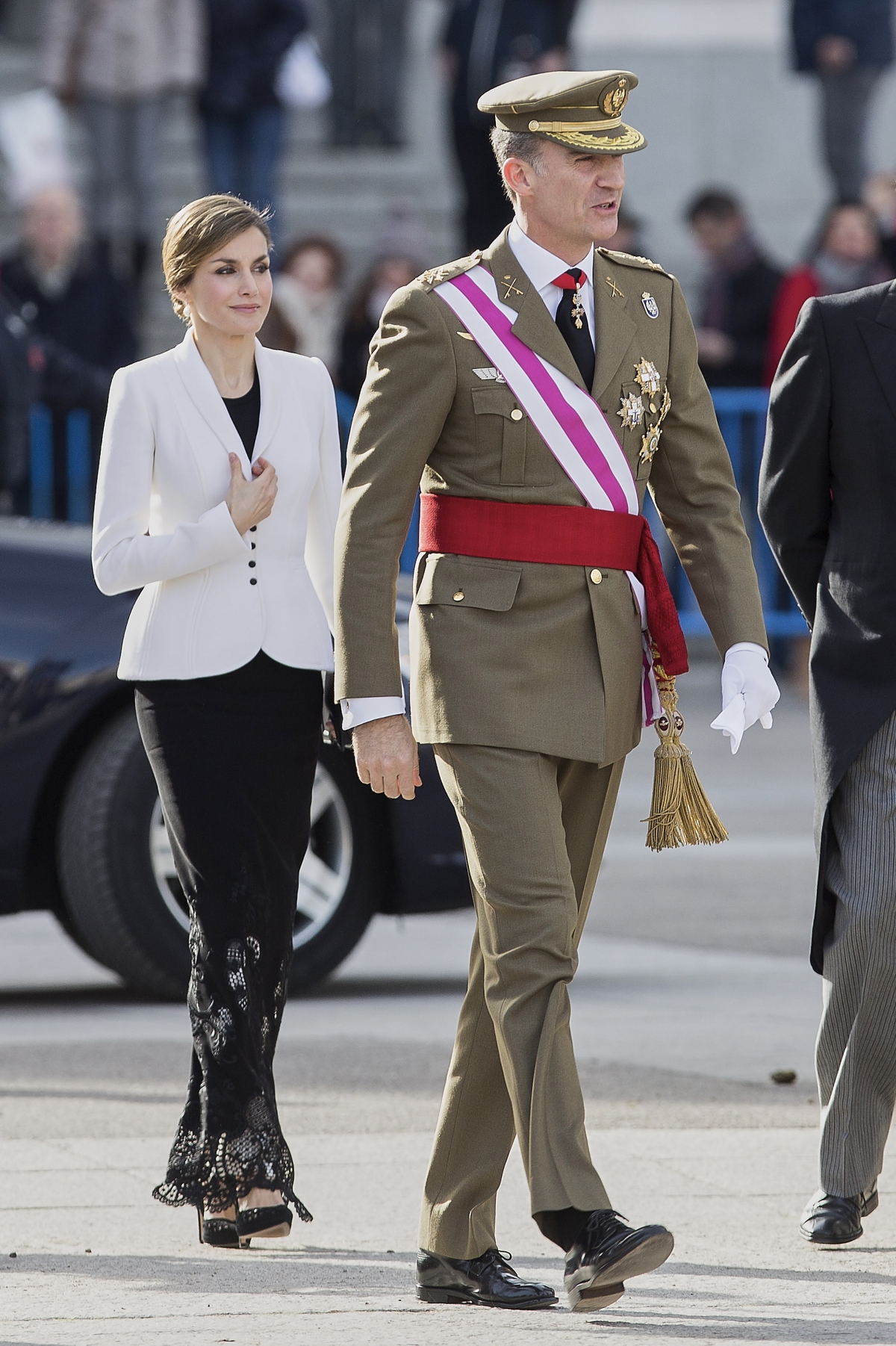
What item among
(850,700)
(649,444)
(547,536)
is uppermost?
(649,444)

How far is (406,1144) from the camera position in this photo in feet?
19.2

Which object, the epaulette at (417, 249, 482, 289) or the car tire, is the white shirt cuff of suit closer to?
the epaulette at (417, 249, 482, 289)

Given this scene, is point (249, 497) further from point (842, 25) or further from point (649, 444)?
point (842, 25)

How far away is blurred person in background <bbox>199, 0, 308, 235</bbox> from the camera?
14602 millimetres

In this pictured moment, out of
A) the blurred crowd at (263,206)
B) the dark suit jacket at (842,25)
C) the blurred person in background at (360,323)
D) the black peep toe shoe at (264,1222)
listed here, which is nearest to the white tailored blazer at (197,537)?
the black peep toe shoe at (264,1222)

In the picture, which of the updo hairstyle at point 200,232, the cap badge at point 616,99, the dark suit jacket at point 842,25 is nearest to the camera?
the cap badge at point 616,99

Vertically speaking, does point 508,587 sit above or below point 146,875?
above

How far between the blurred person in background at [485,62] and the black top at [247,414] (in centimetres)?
1000

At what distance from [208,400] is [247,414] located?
11 cm

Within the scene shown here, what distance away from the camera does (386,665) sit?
4578 mm

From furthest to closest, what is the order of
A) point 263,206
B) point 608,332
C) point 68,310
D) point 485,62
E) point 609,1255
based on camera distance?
point 485,62 → point 263,206 → point 68,310 → point 608,332 → point 609,1255

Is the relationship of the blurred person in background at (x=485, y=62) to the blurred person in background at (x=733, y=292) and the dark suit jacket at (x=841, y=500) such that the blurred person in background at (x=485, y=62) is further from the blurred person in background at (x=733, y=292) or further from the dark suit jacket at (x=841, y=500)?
A: the dark suit jacket at (x=841, y=500)

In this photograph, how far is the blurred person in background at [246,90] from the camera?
575 inches

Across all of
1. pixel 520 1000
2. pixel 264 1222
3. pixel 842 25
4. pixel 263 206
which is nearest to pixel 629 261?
pixel 520 1000
